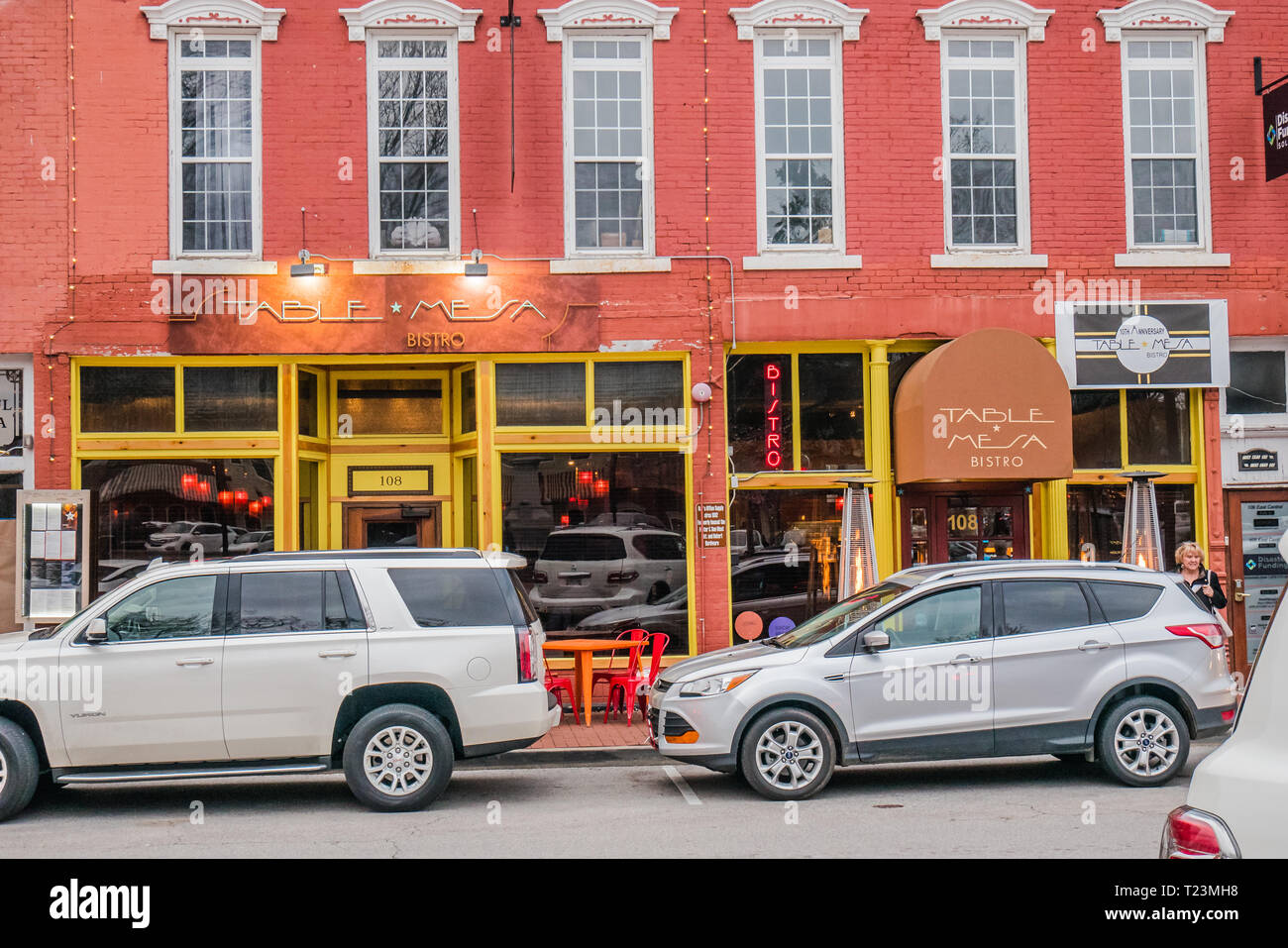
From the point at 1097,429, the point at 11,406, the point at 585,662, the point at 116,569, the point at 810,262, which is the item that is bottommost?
the point at 585,662

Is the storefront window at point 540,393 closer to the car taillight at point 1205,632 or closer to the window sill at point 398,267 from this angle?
the window sill at point 398,267

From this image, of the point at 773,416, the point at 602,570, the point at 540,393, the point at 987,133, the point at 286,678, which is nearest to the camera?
the point at 286,678

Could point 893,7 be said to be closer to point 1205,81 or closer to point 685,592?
point 1205,81

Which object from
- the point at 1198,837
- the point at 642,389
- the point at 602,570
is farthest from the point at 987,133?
the point at 1198,837

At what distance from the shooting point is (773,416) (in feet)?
48.6

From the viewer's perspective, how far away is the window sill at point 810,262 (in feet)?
48.3

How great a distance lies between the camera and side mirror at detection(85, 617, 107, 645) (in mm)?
9078

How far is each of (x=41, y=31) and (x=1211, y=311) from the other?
44.5 ft

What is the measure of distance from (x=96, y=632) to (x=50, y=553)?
15.9ft

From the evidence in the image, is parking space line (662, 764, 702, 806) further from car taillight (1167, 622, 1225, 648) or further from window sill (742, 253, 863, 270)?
window sill (742, 253, 863, 270)

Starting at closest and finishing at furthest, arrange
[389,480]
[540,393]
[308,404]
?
1. [540,393]
2. [308,404]
3. [389,480]

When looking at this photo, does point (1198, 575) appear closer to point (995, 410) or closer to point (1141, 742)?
point (995, 410)

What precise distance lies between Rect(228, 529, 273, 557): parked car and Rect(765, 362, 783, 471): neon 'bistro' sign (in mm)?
5659

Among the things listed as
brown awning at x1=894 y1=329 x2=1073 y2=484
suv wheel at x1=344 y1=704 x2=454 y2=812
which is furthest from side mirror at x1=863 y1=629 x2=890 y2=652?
brown awning at x1=894 y1=329 x2=1073 y2=484
